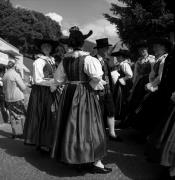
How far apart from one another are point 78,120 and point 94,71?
0.64 metres

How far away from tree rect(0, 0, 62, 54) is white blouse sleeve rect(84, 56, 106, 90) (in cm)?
3777

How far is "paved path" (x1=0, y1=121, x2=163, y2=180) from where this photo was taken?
4090 millimetres

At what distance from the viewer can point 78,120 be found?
4.04m

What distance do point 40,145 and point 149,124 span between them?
5.85 feet

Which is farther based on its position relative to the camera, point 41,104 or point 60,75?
point 41,104

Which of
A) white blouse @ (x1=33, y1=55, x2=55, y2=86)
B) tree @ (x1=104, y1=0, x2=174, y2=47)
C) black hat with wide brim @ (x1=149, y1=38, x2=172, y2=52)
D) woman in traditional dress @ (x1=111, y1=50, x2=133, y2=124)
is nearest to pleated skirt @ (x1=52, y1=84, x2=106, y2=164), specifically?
white blouse @ (x1=33, y1=55, x2=55, y2=86)

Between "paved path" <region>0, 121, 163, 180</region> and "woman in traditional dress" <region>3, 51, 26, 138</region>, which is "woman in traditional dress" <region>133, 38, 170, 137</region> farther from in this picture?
"woman in traditional dress" <region>3, 51, 26, 138</region>

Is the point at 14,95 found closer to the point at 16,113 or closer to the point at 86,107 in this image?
the point at 16,113

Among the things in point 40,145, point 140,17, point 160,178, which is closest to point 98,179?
point 160,178

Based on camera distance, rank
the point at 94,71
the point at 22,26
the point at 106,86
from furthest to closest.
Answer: the point at 22,26 < the point at 106,86 < the point at 94,71

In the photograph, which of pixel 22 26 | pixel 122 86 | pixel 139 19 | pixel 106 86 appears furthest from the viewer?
pixel 22 26

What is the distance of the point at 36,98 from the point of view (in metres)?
5.18

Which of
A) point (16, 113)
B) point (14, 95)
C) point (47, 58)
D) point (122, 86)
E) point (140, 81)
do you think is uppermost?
point (47, 58)

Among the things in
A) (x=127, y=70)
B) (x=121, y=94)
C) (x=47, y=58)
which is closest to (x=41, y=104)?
(x=47, y=58)
